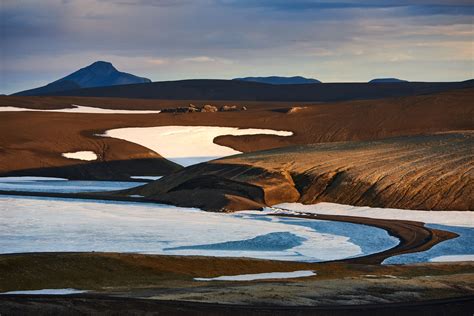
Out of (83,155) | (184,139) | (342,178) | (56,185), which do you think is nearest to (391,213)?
(342,178)

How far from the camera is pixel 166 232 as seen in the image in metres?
51.8

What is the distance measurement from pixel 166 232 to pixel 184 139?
174ft

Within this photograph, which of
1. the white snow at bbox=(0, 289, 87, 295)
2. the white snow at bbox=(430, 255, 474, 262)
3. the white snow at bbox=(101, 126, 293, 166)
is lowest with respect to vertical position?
the white snow at bbox=(430, 255, 474, 262)

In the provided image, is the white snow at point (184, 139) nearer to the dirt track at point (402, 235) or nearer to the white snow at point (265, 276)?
the dirt track at point (402, 235)

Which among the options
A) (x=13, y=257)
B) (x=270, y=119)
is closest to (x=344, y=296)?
(x=13, y=257)

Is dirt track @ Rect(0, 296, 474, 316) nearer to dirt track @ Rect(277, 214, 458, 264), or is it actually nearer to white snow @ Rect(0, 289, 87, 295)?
white snow @ Rect(0, 289, 87, 295)

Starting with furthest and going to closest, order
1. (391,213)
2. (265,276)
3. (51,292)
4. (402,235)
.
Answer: (391,213), (402,235), (265,276), (51,292)

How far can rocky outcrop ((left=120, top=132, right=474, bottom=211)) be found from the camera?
214 ft

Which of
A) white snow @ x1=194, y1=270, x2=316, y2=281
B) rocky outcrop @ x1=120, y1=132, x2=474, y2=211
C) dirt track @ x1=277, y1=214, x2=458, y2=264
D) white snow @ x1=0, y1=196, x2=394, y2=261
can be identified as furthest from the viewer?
rocky outcrop @ x1=120, y1=132, x2=474, y2=211

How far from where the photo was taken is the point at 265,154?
258ft

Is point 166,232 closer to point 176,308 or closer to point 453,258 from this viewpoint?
point 453,258

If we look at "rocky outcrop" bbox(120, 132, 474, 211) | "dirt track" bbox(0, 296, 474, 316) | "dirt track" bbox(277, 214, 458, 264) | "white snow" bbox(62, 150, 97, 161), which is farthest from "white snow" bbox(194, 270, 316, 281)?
"white snow" bbox(62, 150, 97, 161)

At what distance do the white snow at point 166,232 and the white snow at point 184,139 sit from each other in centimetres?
3384

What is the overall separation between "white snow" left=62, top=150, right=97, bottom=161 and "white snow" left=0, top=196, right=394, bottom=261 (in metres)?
28.3
